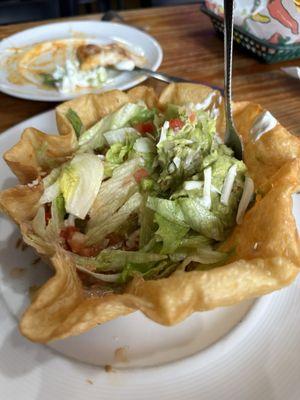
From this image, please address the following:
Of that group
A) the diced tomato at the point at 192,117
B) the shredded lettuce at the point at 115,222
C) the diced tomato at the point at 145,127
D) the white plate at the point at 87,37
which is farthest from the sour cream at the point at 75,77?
the shredded lettuce at the point at 115,222

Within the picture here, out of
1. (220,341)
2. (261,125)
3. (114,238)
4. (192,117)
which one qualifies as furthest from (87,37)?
(220,341)

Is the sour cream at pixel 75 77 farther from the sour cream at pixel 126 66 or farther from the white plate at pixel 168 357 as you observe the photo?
the white plate at pixel 168 357

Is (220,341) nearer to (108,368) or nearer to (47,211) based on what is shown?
(108,368)

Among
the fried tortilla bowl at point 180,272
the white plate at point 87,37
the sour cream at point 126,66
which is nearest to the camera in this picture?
the fried tortilla bowl at point 180,272

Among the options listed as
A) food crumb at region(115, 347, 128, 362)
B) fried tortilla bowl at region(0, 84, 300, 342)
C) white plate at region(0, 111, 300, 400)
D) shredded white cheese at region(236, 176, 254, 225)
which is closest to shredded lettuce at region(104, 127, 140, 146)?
fried tortilla bowl at region(0, 84, 300, 342)

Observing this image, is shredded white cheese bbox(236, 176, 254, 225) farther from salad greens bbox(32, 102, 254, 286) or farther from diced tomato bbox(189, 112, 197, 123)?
diced tomato bbox(189, 112, 197, 123)

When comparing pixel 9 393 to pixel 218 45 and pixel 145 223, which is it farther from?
pixel 218 45
